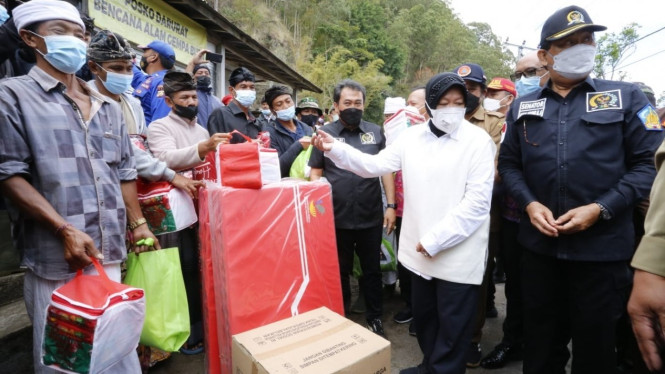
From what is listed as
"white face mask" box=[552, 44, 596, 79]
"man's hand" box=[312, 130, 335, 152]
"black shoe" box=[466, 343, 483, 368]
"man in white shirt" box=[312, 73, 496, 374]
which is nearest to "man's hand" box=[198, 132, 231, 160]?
"man's hand" box=[312, 130, 335, 152]

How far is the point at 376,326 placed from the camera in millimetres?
2834

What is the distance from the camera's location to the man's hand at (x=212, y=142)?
7.32 feet

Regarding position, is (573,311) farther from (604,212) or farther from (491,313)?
(491,313)

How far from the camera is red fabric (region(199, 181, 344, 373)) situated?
→ 6.32 ft

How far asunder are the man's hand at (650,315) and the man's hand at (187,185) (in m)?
2.17

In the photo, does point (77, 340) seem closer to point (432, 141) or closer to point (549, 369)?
point (432, 141)

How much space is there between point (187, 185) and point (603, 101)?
7.74ft

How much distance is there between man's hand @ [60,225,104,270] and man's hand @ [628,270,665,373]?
1996mm

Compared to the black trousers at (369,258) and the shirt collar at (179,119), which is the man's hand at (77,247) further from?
the black trousers at (369,258)

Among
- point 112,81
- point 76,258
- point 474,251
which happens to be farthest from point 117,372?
point 474,251

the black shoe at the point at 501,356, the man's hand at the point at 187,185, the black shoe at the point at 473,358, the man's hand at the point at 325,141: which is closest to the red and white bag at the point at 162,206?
the man's hand at the point at 187,185

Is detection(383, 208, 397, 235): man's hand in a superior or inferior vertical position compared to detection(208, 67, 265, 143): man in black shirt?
inferior

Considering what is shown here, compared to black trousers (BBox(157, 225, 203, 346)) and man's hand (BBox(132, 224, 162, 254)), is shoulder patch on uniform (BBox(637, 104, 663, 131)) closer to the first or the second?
man's hand (BBox(132, 224, 162, 254))

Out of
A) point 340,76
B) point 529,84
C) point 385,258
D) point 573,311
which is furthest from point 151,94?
point 340,76
